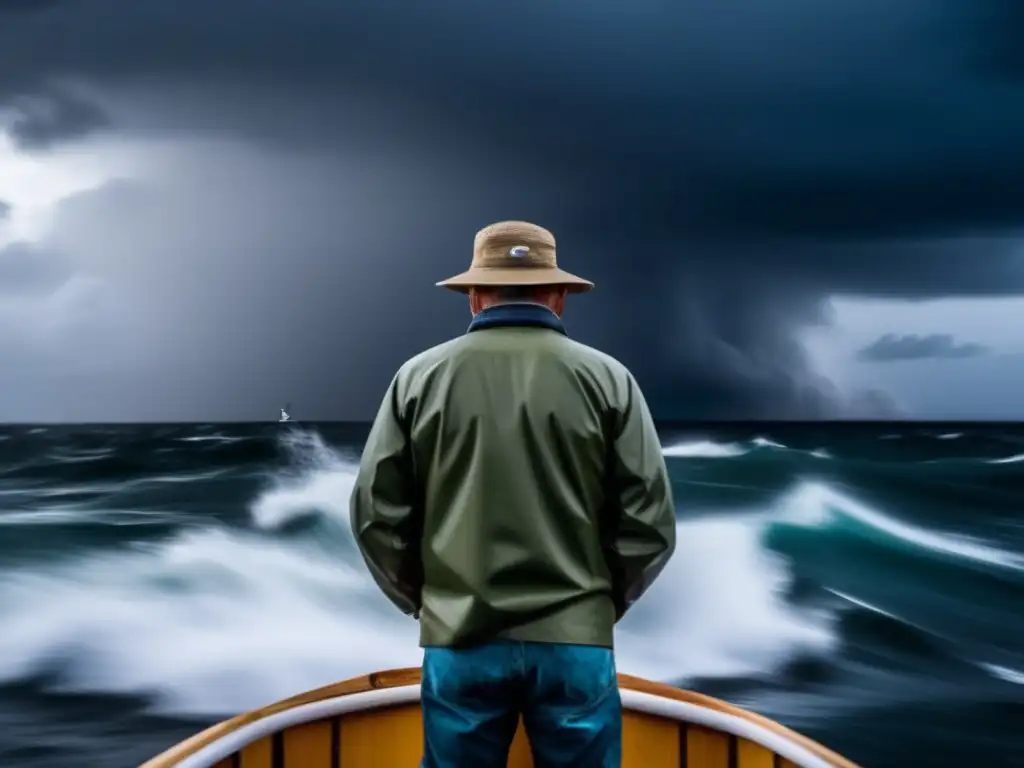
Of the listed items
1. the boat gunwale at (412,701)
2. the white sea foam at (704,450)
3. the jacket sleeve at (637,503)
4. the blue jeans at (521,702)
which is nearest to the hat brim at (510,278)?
the jacket sleeve at (637,503)

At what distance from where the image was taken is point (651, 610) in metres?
13.4

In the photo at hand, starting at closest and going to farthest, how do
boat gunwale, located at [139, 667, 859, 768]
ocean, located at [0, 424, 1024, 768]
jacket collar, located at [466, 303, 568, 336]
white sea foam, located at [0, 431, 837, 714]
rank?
jacket collar, located at [466, 303, 568, 336] < boat gunwale, located at [139, 667, 859, 768] < ocean, located at [0, 424, 1024, 768] < white sea foam, located at [0, 431, 837, 714]

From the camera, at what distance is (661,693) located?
2576 millimetres

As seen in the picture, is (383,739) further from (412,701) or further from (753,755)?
(753,755)

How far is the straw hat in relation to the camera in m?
1.84

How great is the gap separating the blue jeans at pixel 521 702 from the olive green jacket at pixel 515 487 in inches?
1.4

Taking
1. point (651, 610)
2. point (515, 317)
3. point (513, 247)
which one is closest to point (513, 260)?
point (513, 247)

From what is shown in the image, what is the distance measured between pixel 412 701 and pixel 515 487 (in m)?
1.15

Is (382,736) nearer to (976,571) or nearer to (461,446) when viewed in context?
(461,446)

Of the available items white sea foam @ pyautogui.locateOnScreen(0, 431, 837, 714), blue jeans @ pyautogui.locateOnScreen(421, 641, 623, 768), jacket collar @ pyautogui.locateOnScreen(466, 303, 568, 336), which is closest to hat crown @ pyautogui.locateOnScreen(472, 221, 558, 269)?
jacket collar @ pyautogui.locateOnScreen(466, 303, 568, 336)

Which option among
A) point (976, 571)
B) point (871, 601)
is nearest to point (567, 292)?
point (871, 601)

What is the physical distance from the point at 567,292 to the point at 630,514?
465 millimetres

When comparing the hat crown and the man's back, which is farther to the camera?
the hat crown

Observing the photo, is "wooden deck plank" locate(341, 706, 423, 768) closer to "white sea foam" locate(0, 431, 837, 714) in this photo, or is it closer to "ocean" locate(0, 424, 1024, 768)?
"ocean" locate(0, 424, 1024, 768)
